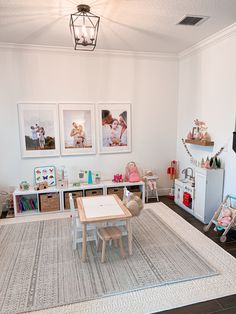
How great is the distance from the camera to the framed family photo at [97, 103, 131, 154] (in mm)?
4484

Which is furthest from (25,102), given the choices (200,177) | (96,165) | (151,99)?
(200,177)

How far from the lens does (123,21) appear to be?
9.96ft

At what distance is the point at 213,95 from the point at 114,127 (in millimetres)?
1847

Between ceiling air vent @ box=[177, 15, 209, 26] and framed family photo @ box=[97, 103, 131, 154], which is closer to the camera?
ceiling air vent @ box=[177, 15, 209, 26]

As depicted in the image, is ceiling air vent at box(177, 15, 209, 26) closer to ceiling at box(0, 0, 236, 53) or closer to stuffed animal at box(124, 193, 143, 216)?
ceiling at box(0, 0, 236, 53)

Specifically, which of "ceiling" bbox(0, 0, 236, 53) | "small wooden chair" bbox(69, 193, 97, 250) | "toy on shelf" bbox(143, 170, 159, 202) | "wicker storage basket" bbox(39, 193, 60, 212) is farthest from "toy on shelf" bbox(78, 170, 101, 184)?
"ceiling" bbox(0, 0, 236, 53)

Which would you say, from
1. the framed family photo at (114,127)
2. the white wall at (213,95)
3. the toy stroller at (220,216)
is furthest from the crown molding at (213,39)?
the toy stroller at (220,216)

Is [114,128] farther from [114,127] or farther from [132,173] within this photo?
[132,173]

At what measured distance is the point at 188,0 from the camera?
249 centimetres

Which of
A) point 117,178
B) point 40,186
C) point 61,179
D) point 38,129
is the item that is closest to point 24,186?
point 40,186

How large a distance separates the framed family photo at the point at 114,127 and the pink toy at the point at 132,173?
327 millimetres

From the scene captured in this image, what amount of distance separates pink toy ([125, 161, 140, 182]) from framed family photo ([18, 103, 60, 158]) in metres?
1.42

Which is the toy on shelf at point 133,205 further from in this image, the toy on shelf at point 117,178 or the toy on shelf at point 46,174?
the toy on shelf at point 46,174

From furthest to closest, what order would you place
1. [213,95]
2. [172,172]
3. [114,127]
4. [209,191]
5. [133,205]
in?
[172,172] → [114,127] → [213,95] → [209,191] → [133,205]
